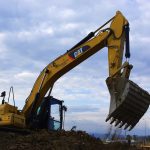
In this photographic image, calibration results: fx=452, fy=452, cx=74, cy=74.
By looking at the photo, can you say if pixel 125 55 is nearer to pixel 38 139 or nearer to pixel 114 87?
pixel 114 87

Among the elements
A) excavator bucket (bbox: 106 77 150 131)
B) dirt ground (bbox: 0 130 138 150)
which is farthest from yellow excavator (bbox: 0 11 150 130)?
dirt ground (bbox: 0 130 138 150)

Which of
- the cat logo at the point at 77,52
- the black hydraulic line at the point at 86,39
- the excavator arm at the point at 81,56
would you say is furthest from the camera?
the black hydraulic line at the point at 86,39

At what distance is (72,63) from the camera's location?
698 inches

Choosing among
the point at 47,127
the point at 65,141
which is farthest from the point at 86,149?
the point at 47,127

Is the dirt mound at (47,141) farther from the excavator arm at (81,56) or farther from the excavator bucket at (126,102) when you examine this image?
the excavator arm at (81,56)

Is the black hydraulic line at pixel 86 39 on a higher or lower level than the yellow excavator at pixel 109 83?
higher

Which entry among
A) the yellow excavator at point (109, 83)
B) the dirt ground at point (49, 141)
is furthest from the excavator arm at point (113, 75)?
the dirt ground at point (49, 141)

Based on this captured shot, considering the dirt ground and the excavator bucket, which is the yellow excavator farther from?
the dirt ground

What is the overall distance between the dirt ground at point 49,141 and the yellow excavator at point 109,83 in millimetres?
1222

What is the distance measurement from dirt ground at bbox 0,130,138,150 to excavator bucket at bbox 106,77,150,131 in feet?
4.59

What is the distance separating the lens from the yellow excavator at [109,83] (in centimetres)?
1475

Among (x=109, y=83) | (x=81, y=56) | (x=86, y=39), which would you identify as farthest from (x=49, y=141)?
(x=86, y=39)

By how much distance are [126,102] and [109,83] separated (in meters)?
1.08

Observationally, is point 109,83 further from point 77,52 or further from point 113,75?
point 77,52
